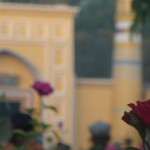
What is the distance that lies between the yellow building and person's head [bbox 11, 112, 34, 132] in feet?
50.5

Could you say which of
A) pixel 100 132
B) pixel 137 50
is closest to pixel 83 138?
pixel 137 50

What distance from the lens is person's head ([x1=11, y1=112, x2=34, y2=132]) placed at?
578 centimetres

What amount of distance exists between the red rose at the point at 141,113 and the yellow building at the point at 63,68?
18255 millimetres

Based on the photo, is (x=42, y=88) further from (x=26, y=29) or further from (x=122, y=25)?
(x=26, y=29)

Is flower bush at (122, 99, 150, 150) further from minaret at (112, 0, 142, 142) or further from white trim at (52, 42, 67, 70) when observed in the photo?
white trim at (52, 42, 67, 70)

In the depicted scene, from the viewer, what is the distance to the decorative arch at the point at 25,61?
21.5 metres

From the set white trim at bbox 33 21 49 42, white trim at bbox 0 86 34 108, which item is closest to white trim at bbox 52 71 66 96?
white trim at bbox 0 86 34 108

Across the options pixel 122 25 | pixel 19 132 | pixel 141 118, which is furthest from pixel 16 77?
pixel 141 118

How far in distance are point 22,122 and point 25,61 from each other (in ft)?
51.4

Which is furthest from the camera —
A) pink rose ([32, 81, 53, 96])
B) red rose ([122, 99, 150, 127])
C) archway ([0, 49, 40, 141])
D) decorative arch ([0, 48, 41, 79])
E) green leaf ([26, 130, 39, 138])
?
decorative arch ([0, 48, 41, 79])

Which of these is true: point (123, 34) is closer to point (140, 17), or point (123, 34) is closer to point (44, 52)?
point (44, 52)

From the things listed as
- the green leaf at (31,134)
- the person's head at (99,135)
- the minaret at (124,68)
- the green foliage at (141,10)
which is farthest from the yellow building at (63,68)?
the green leaf at (31,134)

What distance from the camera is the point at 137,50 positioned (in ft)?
72.7

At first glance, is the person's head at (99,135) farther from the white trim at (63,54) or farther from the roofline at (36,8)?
the white trim at (63,54)
